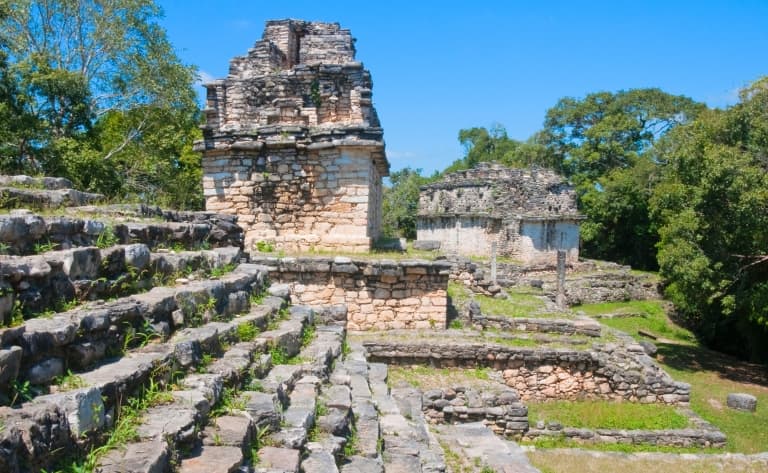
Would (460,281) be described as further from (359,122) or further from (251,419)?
(251,419)

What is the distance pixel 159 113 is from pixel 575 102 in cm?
3678

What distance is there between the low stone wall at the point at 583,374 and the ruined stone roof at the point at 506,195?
64.0 feet

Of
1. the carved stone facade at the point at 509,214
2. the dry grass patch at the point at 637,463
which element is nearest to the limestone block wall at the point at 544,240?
the carved stone facade at the point at 509,214

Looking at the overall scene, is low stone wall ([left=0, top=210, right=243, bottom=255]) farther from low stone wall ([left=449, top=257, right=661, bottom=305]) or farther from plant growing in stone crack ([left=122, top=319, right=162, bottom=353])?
low stone wall ([left=449, top=257, right=661, bottom=305])

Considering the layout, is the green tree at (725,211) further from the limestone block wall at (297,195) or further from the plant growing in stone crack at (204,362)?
the plant growing in stone crack at (204,362)

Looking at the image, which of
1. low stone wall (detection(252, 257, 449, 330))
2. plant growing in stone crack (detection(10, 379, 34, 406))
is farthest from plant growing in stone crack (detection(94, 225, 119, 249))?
low stone wall (detection(252, 257, 449, 330))

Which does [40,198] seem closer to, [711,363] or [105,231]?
[105,231]

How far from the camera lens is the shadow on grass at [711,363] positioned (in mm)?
15664

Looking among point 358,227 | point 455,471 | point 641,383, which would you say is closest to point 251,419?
point 455,471

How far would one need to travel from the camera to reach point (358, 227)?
11789mm

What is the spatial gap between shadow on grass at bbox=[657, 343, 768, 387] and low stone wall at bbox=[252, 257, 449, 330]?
31.0 ft

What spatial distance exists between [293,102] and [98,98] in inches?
412

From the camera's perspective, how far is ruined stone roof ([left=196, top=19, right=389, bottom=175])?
11.7 metres

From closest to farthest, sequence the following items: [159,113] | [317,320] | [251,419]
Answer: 1. [251,419]
2. [317,320]
3. [159,113]
